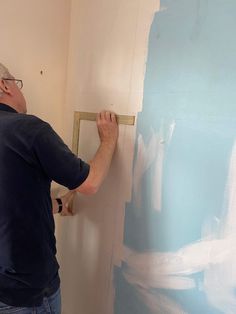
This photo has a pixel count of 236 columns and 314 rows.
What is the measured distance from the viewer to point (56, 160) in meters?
1.04

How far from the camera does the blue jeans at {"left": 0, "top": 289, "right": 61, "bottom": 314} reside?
107 centimetres

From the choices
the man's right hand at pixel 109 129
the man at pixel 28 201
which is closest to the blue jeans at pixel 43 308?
the man at pixel 28 201

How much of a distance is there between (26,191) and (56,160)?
16 centimetres

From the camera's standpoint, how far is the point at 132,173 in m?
1.26

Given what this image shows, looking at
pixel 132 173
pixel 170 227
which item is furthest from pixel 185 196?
pixel 132 173

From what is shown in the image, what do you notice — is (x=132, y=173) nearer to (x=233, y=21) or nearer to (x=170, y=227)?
(x=170, y=227)

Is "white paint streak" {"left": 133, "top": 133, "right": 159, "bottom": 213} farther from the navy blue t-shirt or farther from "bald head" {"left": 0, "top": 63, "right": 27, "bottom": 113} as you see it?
"bald head" {"left": 0, "top": 63, "right": 27, "bottom": 113}

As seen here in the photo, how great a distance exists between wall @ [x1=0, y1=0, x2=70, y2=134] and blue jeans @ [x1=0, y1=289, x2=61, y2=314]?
0.85 metres

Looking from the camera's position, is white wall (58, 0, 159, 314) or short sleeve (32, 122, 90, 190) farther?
white wall (58, 0, 159, 314)

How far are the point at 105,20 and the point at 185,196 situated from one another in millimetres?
838

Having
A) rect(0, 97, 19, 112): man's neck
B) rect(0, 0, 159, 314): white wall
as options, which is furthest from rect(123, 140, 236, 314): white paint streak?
rect(0, 97, 19, 112): man's neck

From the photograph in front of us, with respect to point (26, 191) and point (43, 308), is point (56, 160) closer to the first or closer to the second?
point (26, 191)

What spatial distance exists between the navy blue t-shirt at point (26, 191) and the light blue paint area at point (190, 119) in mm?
316

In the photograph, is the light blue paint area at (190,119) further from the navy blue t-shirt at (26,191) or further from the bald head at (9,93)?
the bald head at (9,93)
